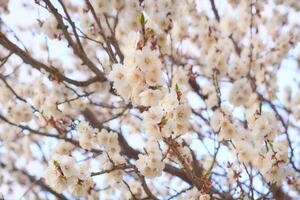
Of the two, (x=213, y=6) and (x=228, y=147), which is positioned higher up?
(x=213, y=6)

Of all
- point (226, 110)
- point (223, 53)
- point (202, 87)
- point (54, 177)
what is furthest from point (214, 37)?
point (54, 177)

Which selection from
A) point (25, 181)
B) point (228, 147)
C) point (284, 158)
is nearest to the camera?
point (284, 158)

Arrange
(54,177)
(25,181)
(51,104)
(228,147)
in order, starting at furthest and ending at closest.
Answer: (25,181) < (228,147) < (51,104) < (54,177)

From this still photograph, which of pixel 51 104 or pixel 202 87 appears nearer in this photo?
pixel 51 104

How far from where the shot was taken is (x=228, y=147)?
4641mm

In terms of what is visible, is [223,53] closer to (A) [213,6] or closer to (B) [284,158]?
(A) [213,6]

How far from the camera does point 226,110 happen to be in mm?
3648

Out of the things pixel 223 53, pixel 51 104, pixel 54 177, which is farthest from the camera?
pixel 223 53

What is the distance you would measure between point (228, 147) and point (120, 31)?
282cm

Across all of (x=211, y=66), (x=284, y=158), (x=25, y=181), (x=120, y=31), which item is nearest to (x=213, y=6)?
(x=211, y=66)

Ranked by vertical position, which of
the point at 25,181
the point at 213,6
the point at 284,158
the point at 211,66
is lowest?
the point at 284,158

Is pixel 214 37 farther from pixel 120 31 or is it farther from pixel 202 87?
pixel 120 31

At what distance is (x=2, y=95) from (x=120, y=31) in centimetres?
220

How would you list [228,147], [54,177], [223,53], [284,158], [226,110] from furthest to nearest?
[223,53] → [228,147] → [226,110] → [284,158] → [54,177]
